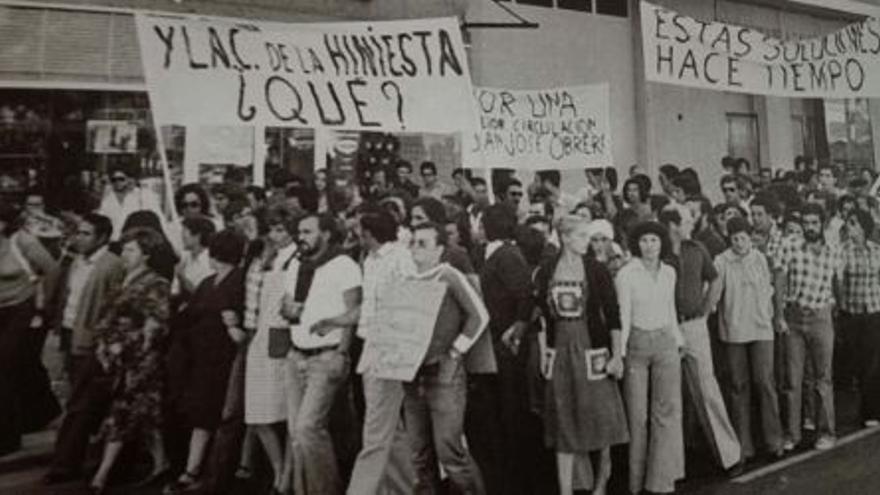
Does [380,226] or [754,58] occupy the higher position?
[754,58]

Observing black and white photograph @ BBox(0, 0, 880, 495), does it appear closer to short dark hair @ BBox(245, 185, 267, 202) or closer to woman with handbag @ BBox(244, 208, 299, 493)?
woman with handbag @ BBox(244, 208, 299, 493)

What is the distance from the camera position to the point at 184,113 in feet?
20.5

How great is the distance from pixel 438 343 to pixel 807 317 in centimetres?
364

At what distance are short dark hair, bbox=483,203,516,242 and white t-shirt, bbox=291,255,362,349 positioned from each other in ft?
4.45

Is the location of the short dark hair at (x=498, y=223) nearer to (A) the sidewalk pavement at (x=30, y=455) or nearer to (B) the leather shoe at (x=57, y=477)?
(B) the leather shoe at (x=57, y=477)

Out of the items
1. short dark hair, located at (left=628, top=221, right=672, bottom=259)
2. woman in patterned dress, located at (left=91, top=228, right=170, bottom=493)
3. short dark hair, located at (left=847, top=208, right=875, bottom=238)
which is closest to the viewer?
short dark hair, located at (left=628, top=221, right=672, bottom=259)

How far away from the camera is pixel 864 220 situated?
329 inches

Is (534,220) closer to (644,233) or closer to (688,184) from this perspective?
(644,233)

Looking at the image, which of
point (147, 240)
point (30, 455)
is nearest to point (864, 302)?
point (147, 240)

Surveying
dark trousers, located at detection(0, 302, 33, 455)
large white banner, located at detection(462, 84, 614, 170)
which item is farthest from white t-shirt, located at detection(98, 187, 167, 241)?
large white banner, located at detection(462, 84, 614, 170)

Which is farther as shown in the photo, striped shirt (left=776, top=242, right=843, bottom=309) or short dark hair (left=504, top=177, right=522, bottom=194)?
short dark hair (left=504, top=177, right=522, bottom=194)

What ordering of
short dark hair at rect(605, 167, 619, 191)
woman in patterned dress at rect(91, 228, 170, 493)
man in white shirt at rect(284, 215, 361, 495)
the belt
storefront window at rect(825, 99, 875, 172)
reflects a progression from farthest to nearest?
storefront window at rect(825, 99, 875, 172) → short dark hair at rect(605, 167, 619, 191) → woman in patterned dress at rect(91, 228, 170, 493) → the belt → man in white shirt at rect(284, 215, 361, 495)

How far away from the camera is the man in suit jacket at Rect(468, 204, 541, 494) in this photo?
6551 mm

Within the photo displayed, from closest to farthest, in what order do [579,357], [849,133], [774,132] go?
[579,357], [774,132], [849,133]
